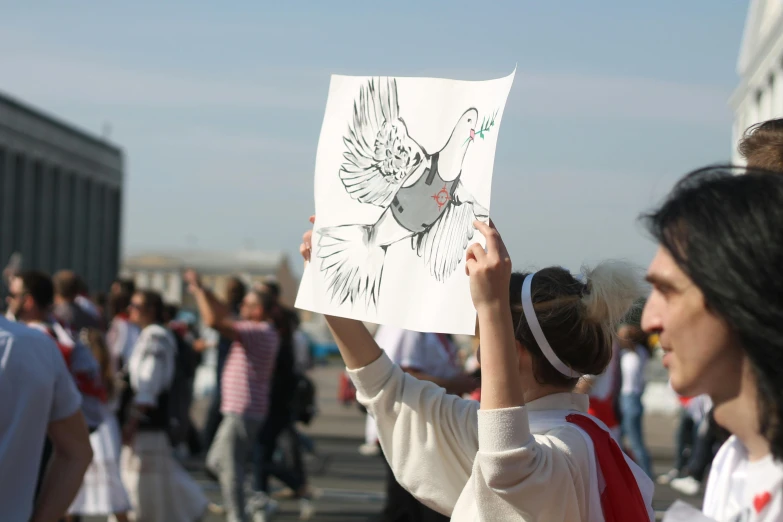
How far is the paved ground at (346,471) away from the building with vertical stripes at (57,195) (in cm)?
4979

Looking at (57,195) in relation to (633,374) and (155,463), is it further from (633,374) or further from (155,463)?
(155,463)

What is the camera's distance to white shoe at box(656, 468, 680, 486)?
11.7 meters

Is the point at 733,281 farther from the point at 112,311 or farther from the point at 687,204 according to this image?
the point at 112,311

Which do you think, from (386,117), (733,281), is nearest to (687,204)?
(733,281)

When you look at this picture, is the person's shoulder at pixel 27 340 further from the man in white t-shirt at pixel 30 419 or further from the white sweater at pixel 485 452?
the white sweater at pixel 485 452

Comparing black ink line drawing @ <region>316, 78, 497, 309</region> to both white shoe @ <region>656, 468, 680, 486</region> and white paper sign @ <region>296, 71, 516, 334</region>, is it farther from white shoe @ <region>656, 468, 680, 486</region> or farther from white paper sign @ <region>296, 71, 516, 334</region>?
white shoe @ <region>656, 468, 680, 486</region>

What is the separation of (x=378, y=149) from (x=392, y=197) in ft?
0.46

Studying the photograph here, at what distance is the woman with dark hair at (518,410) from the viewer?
2.07 meters

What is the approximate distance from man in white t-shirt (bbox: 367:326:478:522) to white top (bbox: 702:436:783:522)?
432 cm

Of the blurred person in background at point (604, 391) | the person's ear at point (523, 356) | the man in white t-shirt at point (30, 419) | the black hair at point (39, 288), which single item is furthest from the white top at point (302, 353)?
the person's ear at point (523, 356)

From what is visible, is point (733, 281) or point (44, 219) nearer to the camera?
point (733, 281)

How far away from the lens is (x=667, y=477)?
1205cm

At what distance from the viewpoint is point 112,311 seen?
10109 mm

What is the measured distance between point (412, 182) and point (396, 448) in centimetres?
63
